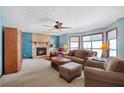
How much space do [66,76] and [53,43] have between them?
20.4 ft

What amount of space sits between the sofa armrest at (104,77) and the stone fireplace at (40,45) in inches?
250

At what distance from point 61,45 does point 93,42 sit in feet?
10.8

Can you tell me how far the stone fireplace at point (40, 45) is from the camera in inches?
306

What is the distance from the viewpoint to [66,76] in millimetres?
2822

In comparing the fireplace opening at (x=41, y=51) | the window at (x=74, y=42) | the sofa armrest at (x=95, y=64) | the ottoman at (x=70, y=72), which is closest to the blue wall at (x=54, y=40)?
the fireplace opening at (x=41, y=51)

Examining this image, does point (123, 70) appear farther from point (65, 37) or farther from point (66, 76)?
point (65, 37)

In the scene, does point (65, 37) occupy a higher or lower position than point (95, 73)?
higher

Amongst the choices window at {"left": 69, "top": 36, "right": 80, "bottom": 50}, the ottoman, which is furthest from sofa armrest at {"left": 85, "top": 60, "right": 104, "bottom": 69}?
window at {"left": 69, "top": 36, "right": 80, "bottom": 50}

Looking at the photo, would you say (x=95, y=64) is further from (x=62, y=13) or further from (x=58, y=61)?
(x=62, y=13)

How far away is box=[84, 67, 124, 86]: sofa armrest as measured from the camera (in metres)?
1.79

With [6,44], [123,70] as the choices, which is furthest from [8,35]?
[123,70]

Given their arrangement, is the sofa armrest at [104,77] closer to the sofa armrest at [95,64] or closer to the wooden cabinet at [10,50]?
the sofa armrest at [95,64]

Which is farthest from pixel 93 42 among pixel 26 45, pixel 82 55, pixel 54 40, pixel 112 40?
pixel 26 45

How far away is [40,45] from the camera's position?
8109 mm
